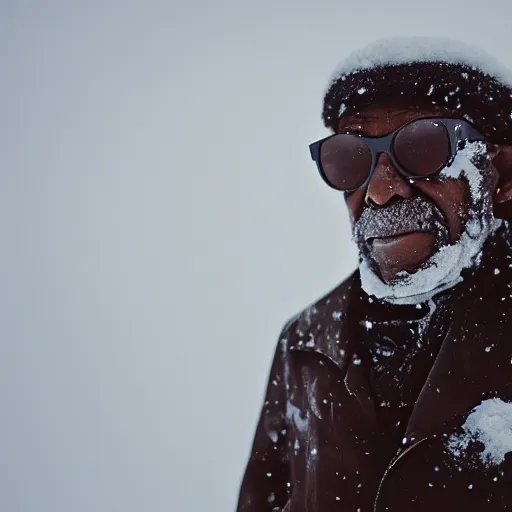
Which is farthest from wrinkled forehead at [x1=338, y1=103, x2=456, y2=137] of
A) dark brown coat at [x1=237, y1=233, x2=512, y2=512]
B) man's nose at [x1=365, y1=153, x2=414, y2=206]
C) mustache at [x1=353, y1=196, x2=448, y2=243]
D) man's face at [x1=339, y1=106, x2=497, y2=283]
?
dark brown coat at [x1=237, y1=233, x2=512, y2=512]

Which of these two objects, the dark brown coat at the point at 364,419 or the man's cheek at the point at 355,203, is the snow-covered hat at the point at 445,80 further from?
the dark brown coat at the point at 364,419

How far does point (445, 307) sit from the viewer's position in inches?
79.6

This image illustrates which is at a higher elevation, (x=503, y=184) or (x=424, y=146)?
(x=424, y=146)

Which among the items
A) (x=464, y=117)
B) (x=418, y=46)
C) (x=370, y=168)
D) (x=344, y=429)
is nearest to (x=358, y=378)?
(x=344, y=429)

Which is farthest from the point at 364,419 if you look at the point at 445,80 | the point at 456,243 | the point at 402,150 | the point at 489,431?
the point at 445,80

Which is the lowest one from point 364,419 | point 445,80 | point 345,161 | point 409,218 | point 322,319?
point 364,419

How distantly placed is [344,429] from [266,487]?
47 centimetres

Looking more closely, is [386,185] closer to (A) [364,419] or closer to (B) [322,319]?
(B) [322,319]

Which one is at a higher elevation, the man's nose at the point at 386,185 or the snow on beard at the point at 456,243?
the man's nose at the point at 386,185

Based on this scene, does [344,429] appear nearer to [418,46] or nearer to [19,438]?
[418,46]

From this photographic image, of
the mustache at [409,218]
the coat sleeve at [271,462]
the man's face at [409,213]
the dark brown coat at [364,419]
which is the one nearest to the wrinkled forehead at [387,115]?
the man's face at [409,213]

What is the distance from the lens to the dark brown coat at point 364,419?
1.80 meters

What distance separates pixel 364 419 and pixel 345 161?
804 mm

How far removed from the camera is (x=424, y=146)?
6.46 ft
